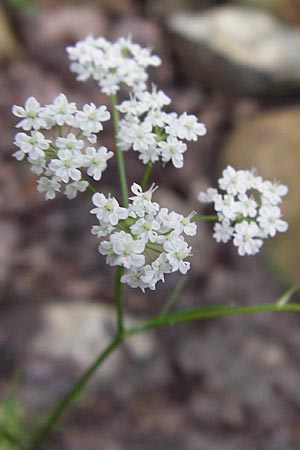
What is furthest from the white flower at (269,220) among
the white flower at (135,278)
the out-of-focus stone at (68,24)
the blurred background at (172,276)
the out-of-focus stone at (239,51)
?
the out-of-focus stone at (68,24)

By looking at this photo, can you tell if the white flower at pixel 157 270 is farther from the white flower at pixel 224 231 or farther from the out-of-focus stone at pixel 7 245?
the out-of-focus stone at pixel 7 245

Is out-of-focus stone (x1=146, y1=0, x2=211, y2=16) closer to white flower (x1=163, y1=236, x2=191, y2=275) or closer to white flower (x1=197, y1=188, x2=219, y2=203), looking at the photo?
white flower (x1=197, y1=188, x2=219, y2=203)

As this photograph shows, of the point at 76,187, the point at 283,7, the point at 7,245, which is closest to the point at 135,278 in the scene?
the point at 76,187

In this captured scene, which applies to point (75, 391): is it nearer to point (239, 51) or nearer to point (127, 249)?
point (127, 249)

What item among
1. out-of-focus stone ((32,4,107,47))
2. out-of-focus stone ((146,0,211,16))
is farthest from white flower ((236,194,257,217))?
out-of-focus stone ((146,0,211,16))

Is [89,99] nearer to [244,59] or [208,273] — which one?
[244,59]

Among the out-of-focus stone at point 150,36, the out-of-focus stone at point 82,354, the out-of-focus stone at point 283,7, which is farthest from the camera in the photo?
the out-of-focus stone at point 283,7
